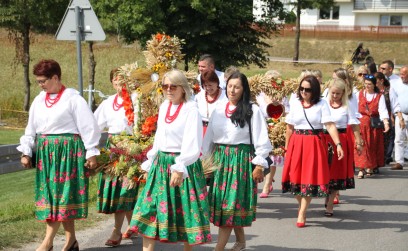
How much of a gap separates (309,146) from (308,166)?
9.5 inches

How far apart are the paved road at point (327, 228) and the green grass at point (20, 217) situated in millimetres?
198

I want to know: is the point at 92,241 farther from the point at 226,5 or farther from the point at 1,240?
the point at 226,5

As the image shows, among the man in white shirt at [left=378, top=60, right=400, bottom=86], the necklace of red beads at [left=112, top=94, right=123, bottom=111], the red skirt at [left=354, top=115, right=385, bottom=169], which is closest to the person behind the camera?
the necklace of red beads at [left=112, top=94, right=123, bottom=111]

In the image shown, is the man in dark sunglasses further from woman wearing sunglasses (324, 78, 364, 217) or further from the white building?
the white building

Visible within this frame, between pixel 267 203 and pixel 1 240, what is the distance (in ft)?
14.1

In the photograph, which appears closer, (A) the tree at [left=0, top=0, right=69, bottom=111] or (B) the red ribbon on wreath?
(B) the red ribbon on wreath

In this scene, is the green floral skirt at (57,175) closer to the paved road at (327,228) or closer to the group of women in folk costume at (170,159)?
the group of women in folk costume at (170,159)

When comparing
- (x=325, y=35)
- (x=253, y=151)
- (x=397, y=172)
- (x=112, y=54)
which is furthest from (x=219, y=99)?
(x=325, y=35)

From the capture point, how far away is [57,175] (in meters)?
7.15

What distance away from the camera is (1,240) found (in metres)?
7.68

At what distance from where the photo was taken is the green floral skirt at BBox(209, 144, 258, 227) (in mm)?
7484

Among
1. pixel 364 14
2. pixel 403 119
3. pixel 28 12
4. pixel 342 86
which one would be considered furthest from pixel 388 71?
pixel 364 14

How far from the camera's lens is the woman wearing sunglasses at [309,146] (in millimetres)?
9172

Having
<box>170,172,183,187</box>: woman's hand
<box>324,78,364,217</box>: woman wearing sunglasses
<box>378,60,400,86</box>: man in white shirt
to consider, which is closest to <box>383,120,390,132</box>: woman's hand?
<box>378,60,400,86</box>: man in white shirt
